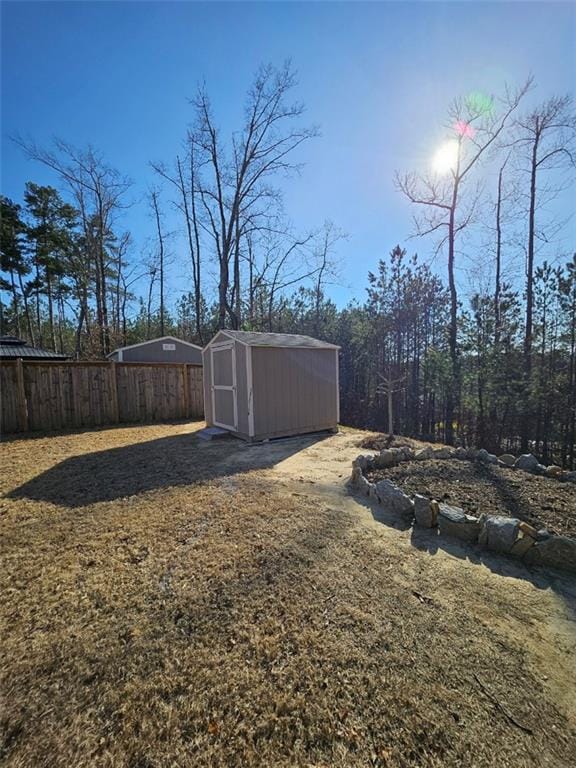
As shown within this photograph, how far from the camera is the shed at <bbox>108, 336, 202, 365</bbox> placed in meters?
10.9

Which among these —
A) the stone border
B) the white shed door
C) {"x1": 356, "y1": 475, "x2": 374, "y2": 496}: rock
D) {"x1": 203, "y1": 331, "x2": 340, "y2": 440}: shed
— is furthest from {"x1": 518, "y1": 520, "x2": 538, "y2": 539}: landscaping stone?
the white shed door

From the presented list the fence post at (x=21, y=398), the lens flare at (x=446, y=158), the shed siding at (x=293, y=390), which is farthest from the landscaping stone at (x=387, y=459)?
the lens flare at (x=446, y=158)

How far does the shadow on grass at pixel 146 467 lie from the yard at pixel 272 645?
2.14ft

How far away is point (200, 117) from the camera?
1295 cm

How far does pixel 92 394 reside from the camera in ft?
26.1

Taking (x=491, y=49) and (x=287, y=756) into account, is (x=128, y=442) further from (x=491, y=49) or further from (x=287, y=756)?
(x=491, y=49)

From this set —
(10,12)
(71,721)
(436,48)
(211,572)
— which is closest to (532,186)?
(436,48)

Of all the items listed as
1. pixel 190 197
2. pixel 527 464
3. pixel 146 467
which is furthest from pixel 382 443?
pixel 190 197

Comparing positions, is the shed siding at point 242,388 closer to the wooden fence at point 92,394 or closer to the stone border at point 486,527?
the stone border at point 486,527

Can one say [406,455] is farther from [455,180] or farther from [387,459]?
[455,180]

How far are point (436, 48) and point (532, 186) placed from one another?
5.97 metres

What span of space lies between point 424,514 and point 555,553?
2.92ft

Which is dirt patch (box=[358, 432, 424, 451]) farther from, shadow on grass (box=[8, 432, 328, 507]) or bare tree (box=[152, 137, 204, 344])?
bare tree (box=[152, 137, 204, 344])

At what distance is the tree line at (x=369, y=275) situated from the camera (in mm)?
8406
